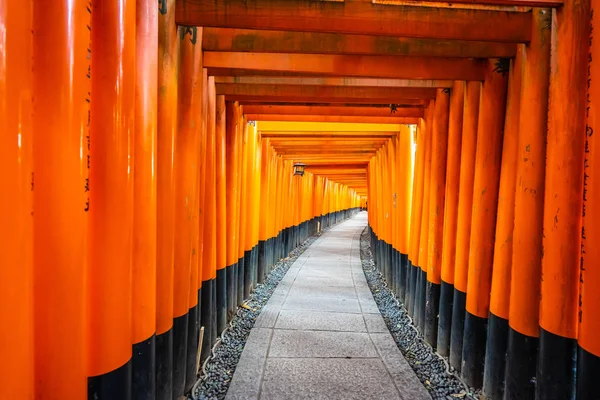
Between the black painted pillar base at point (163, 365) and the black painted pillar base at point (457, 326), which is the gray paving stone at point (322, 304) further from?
the black painted pillar base at point (163, 365)

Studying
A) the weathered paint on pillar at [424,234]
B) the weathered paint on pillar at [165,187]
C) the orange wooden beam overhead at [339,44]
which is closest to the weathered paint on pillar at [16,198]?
the weathered paint on pillar at [165,187]

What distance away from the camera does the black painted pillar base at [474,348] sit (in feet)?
13.1

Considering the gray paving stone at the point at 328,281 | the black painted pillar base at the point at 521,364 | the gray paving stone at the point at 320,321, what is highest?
the black painted pillar base at the point at 521,364

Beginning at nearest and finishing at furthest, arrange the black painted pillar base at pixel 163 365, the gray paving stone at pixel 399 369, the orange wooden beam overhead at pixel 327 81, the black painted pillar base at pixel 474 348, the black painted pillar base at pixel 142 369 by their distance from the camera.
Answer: the black painted pillar base at pixel 142 369 < the black painted pillar base at pixel 163 365 < the black painted pillar base at pixel 474 348 < the gray paving stone at pixel 399 369 < the orange wooden beam overhead at pixel 327 81

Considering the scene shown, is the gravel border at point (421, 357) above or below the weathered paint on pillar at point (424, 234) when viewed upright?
below

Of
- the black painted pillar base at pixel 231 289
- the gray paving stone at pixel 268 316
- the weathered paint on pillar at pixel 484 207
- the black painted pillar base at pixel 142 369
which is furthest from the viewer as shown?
the black painted pillar base at pixel 231 289

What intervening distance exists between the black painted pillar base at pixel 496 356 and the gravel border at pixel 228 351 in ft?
8.05

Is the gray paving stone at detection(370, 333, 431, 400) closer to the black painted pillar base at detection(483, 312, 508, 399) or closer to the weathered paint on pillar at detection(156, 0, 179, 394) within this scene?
the black painted pillar base at detection(483, 312, 508, 399)

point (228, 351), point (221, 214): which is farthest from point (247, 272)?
point (228, 351)

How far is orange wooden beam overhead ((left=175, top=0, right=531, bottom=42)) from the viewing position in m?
3.01

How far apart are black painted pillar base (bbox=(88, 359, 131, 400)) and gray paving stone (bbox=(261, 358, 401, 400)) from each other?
85.2 inches

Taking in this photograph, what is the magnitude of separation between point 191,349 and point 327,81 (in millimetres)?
3379

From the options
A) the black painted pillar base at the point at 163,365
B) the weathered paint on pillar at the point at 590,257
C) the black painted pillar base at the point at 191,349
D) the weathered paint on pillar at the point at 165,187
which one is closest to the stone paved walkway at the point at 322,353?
the black painted pillar base at the point at 191,349

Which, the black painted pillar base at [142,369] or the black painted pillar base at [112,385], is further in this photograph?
the black painted pillar base at [142,369]
